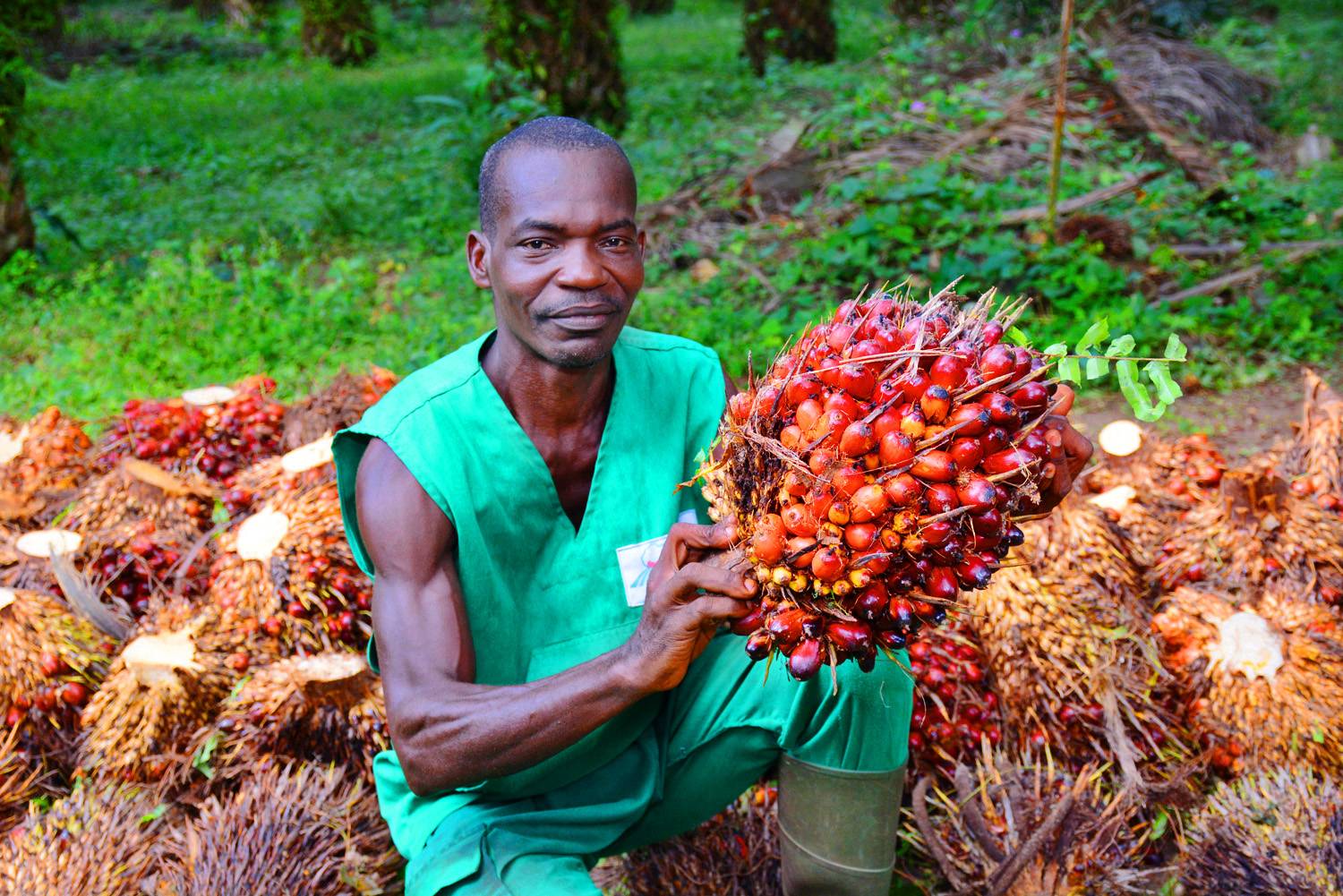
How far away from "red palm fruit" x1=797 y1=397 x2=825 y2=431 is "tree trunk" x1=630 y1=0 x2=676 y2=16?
15040mm

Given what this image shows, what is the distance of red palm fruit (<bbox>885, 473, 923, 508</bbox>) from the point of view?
145cm

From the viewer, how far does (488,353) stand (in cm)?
223

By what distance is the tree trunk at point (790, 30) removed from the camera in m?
10.3

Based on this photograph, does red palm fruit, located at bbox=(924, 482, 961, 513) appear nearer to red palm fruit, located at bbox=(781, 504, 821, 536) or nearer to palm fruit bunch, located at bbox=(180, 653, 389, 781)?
red palm fruit, located at bbox=(781, 504, 821, 536)

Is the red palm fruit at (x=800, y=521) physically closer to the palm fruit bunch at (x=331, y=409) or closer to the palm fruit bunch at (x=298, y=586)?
the palm fruit bunch at (x=298, y=586)

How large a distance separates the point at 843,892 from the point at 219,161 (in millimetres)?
8459

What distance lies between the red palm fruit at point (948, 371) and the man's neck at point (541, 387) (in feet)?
2.68

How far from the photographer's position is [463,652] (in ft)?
6.20

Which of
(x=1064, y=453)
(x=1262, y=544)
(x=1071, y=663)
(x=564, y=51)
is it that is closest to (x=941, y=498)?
(x=1064, y=453)

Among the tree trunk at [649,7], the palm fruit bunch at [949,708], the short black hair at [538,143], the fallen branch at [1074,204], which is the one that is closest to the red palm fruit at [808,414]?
the short black hair at [538,143]

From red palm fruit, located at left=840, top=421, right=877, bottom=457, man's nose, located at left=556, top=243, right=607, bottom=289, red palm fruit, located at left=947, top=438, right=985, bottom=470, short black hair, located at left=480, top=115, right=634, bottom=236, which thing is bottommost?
red palm fruit, located at left=947, top=438, right=985, bottom=470

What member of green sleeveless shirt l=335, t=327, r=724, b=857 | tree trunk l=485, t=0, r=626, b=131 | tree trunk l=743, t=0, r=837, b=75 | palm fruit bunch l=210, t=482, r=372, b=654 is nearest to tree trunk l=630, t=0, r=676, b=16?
tree trunk l=743, t=0, r=837, b=75

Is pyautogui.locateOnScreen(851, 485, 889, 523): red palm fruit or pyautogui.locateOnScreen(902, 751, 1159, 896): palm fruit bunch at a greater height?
pyautogui.locateOnScreen(851, 485, 889, 523): red palm fruit

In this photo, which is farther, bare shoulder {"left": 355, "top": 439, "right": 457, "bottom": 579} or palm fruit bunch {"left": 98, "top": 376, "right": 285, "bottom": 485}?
palm fruit bunch {"left": 98, "top": 376, "right": 285, "bottom": 485}
